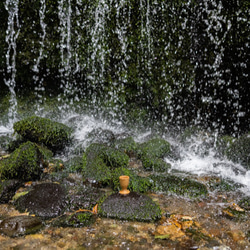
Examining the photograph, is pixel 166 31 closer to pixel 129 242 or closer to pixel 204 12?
pixel 204 12

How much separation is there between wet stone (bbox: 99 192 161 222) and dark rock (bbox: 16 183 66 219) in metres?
0.51

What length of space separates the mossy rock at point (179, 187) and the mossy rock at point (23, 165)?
1.75 meters

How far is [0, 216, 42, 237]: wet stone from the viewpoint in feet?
7.64

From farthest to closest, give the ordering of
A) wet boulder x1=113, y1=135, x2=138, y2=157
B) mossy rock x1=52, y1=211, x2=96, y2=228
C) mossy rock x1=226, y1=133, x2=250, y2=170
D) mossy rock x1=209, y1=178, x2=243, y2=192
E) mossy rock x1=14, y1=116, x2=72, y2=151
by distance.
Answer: wet boulder x1=113, y1=135, x2=138, y2=157
mossy rock x1=14, y1=116, x2=72, y2=151
mossy rock x1=226, y1=133, x2=250, y2=170
mossy rock x1=209, y1=178, x2=243, y2=192
mossy rock x1=52, y1=211, x2=96, y2=228

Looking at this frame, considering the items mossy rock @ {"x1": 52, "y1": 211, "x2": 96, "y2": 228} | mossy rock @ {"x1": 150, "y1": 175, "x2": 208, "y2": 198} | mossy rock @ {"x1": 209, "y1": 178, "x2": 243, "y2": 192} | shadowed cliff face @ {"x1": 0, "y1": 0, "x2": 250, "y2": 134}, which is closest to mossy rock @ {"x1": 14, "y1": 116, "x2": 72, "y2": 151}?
mossy rock @ {"x1": 150, "y1": 175, "x2": 208, "y2": 198}

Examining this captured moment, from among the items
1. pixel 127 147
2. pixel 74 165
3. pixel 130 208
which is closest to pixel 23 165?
pixel 74 165

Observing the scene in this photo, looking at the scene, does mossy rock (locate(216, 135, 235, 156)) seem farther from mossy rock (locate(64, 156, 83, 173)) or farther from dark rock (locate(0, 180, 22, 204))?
dark rock (locate(0, 180, 22, 204))

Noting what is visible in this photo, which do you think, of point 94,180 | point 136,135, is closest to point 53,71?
point 136,135

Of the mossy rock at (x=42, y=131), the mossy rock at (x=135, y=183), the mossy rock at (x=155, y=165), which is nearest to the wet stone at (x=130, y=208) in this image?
the mossy rock at (x=135, y=183)

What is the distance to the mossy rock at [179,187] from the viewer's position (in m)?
Answer: 3.25

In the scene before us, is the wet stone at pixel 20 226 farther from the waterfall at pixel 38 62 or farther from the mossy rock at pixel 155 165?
the waterfall at pixel 38 62

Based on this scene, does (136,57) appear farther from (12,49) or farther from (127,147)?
(12,49)

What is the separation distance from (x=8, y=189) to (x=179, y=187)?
2.22 metres

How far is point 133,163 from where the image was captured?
4.59 metres
